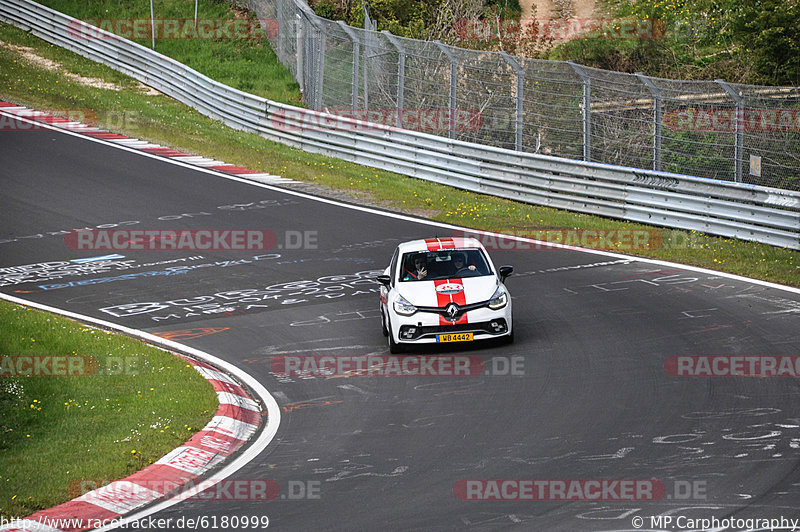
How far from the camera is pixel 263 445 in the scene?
10562 mm

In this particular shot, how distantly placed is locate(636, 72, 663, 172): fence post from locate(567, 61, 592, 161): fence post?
1.39 meters

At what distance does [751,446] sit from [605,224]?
1199 cm

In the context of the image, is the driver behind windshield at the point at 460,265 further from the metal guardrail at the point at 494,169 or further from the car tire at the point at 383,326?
the metal guardrail at the point at 494,169

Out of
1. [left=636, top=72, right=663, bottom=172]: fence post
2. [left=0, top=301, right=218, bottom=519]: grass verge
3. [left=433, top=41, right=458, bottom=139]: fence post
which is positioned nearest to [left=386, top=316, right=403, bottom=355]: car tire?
[left=0, top=301, right=218, bottom=519]: grass verge

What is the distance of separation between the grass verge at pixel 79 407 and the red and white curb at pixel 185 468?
0.53 ft

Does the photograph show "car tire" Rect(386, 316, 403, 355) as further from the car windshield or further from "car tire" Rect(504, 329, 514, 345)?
"car tire" Rect(504, 329, 514, 345)

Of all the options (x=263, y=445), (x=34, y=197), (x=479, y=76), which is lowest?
(x=263, y=445)

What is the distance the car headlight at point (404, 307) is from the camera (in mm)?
13602

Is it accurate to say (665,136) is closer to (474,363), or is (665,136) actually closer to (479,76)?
(479,76)

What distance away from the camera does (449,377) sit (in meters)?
12.6

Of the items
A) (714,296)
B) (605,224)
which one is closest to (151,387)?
(714,296)

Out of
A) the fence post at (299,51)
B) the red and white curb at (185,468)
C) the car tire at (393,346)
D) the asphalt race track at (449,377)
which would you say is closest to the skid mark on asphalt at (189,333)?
the asphalt race track at (449,377)

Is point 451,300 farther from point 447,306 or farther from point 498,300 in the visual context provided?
point 498,300

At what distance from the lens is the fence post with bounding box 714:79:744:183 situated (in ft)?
61.4
